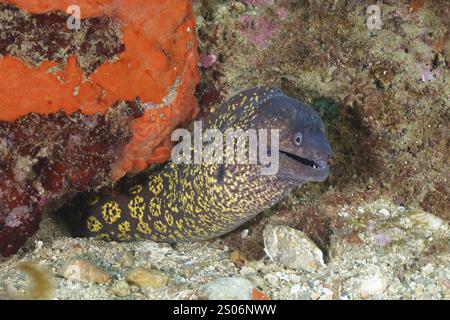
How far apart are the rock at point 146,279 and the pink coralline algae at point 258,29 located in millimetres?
2188

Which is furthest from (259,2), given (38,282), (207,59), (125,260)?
(38,282)

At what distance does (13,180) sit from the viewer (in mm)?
3572

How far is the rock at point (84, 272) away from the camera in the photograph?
3.40m

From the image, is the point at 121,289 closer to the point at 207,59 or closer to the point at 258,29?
the point at 207,59

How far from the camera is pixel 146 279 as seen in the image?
344 centimetres

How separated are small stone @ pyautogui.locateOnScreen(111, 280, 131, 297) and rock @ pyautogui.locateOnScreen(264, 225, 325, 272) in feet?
4.23

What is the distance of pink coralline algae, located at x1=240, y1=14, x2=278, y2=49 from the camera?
157 inches

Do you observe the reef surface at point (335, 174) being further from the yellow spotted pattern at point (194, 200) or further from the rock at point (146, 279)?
the yellow spotted pattern at point (194, 200)

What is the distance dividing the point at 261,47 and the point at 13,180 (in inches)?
94.0

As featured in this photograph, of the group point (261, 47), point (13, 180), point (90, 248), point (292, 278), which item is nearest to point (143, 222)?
point (90, 248)

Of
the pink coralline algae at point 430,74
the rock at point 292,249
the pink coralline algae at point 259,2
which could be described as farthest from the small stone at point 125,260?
the pink coralline algae at point 430,74

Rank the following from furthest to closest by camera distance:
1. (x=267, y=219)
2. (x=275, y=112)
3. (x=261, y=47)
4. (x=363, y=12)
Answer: (x=267, y=219) < (x=261, y=47) < (x=363, y=12) < (x=275, y=112)
